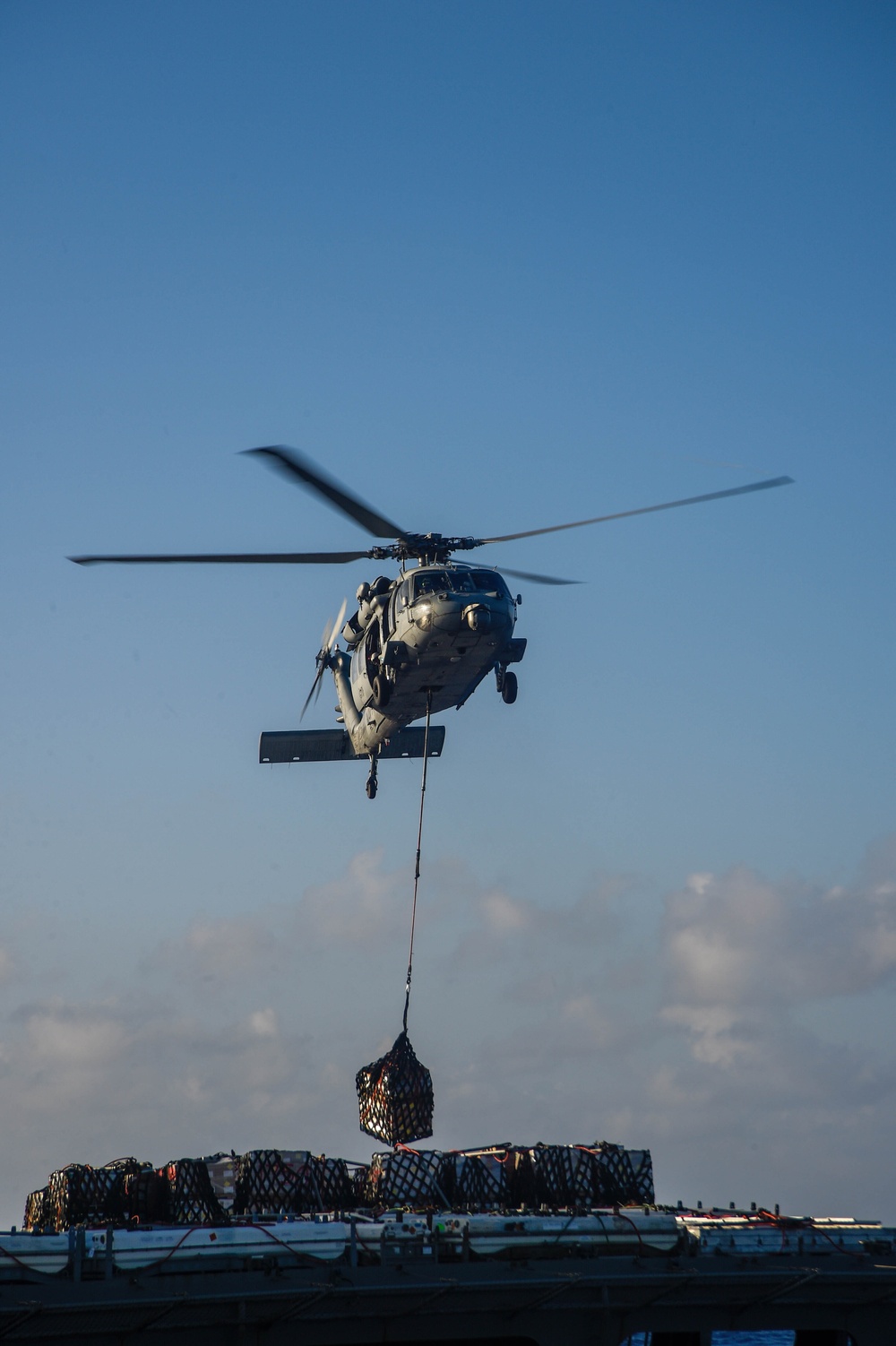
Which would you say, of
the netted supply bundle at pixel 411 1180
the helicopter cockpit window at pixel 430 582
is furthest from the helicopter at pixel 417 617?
the netted supply bundle at pixel 411 1180

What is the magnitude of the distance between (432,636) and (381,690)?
2.34m

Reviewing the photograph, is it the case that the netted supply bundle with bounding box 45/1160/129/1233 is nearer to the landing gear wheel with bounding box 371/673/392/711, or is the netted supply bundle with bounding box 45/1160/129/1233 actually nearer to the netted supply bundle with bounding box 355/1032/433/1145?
the netted supply bundle with bounding box 355/1032/433/1145

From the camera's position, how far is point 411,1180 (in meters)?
23.7

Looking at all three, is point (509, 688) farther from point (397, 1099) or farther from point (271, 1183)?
point (271, 1183)

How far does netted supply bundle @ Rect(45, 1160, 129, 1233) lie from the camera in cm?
2416

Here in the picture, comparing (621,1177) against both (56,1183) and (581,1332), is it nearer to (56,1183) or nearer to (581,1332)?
(581,1332)

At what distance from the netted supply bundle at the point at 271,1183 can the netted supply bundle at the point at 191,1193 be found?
0.48m

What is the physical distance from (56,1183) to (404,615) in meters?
12.4

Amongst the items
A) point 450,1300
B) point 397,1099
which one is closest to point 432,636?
point 397,1099

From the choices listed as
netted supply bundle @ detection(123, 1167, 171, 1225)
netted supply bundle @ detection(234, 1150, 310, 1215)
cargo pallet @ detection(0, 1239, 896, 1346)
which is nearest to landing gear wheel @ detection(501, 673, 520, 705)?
netted supply bundle @ detection(234, 1150, 310, 1215)

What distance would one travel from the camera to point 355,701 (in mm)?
35438

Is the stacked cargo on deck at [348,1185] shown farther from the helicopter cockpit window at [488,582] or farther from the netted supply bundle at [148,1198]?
the helicopter cockpit window at [488,582]

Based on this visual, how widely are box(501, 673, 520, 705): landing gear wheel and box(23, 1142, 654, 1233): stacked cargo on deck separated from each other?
9.55 meters

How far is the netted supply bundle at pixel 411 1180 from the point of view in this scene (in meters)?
23.5
